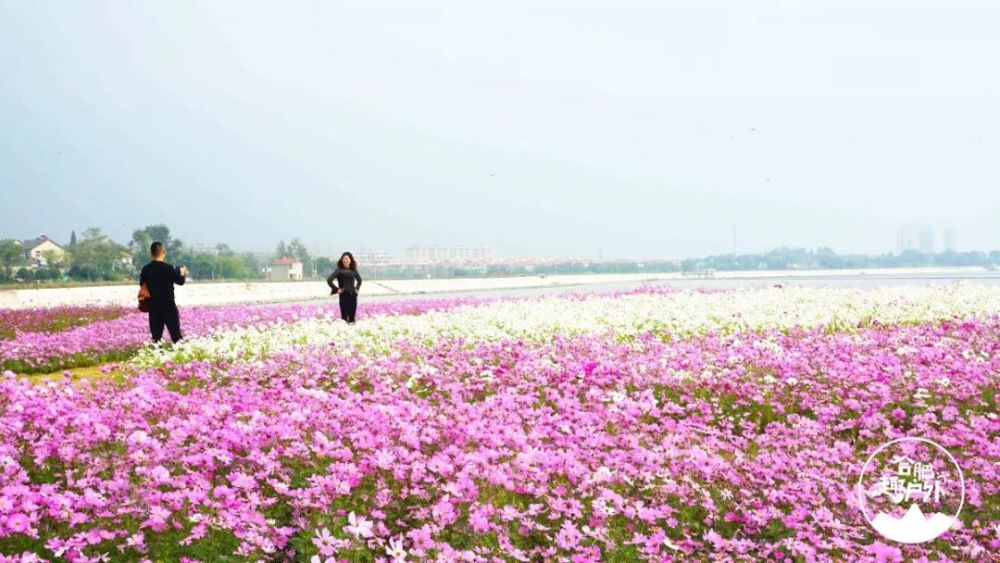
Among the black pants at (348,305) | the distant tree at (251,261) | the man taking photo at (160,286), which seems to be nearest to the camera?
the man taking photo at (160,286)

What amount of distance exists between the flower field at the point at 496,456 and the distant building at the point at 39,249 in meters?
78.9

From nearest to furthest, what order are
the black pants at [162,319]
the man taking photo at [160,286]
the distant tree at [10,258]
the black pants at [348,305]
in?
the man taking photo at [160,286], the black pants at [162,319], the black pants at [348,305], the distant tree at [10,258]

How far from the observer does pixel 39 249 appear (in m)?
96.9

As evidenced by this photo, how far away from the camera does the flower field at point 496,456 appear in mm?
3926

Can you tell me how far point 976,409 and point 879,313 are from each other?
10.2m

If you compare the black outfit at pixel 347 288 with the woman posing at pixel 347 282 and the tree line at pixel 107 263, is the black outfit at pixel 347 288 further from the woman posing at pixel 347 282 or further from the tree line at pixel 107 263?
the tree line at pixel 107 263

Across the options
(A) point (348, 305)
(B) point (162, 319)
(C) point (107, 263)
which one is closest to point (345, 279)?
(A) point (348, 305)

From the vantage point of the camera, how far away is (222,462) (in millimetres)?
4918

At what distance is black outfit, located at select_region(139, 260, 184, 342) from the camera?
12.4 meters

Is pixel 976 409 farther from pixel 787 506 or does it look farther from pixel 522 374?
pixel 522 374

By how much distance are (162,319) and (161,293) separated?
518mm
